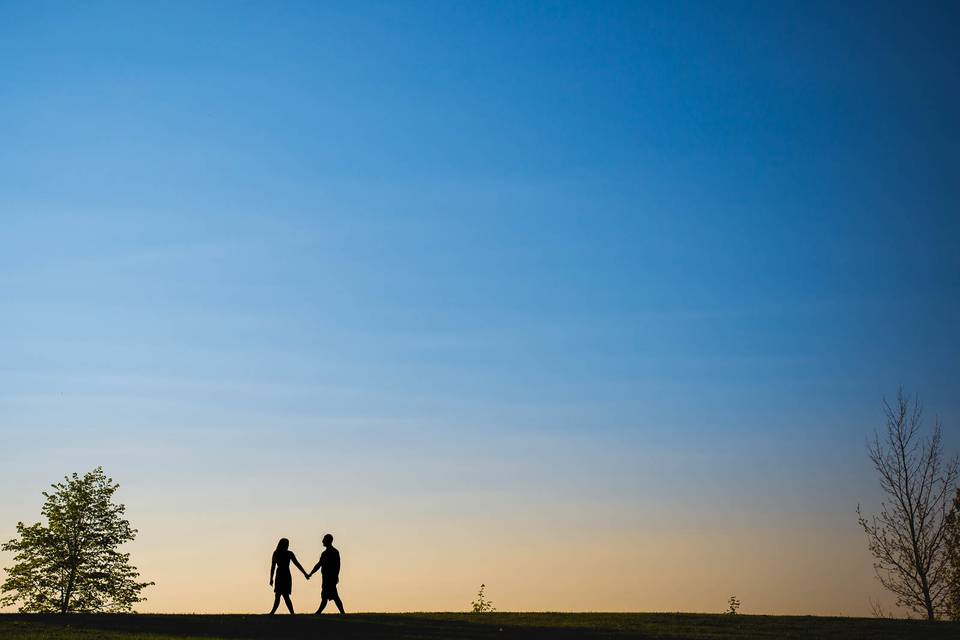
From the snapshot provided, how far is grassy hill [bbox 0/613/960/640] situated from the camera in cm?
2639

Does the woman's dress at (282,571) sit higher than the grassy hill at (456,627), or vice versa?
the woman's dress at (282,571)

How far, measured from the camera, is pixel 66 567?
5709 centimetres

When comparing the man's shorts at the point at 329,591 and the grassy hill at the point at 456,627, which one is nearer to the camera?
the grassy hill at the point at 456,627

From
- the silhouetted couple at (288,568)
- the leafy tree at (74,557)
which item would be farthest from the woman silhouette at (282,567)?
the leafy tree at (74,557)

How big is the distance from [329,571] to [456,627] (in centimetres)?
465

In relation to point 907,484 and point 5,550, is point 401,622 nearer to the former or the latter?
point 907,484

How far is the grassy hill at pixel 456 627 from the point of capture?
86.6 feet

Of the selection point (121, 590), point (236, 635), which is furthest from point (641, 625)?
point (121, 590)

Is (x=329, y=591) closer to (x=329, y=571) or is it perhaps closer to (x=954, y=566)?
(x=329, y=571)

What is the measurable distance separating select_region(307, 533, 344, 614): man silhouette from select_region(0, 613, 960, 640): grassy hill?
2.30 ft

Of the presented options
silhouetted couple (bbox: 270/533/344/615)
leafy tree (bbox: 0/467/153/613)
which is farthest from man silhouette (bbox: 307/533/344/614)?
leafy tree (bbox: 0/467/153/613)

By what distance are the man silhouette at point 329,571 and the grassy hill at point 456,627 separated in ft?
2.30

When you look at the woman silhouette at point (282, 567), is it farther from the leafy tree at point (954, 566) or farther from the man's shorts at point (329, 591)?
the leafy tree at point (954, 566)

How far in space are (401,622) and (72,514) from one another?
3718 centimetres
